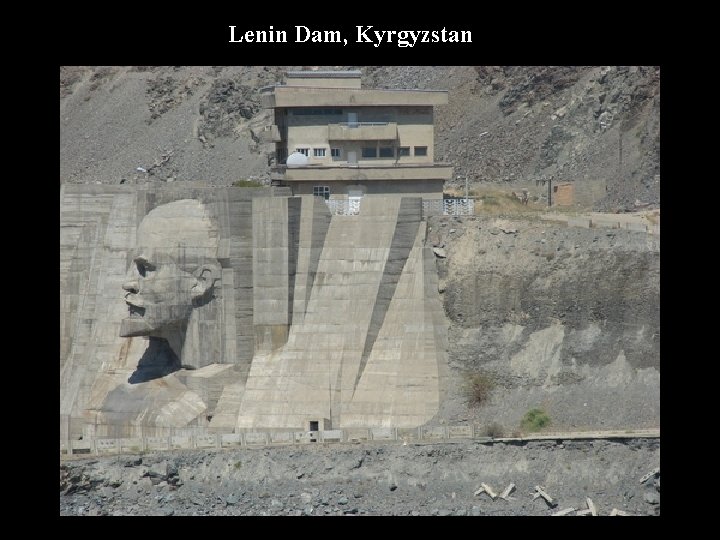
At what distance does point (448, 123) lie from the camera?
12325cm

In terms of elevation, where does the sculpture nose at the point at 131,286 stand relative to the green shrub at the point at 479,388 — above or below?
above

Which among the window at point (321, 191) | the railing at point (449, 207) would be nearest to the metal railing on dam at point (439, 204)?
the railing at point (449, 207)

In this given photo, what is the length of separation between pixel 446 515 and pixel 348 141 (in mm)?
16714

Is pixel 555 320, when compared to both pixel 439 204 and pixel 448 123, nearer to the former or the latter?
pixel 439 204

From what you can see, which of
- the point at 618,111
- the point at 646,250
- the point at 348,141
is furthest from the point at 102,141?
the point at 646,250

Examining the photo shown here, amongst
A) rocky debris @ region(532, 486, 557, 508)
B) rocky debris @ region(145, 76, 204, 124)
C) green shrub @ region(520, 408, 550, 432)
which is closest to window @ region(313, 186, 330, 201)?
green shrub @ region(520, 408, 550, 432)

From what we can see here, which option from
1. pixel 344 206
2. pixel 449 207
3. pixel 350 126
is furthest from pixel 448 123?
pixel 344 206

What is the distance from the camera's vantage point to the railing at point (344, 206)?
7031 cm

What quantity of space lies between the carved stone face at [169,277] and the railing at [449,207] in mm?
6606

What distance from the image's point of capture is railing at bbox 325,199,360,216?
70312 millimetres

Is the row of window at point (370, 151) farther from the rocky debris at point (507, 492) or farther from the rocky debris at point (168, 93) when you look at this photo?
the rocky debris at point (168, 93)

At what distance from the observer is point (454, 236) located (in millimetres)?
67688

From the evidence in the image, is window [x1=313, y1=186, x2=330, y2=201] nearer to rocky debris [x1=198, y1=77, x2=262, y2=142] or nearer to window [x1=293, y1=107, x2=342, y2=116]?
window [x1=293, y1=107, x2=342, y2=116]

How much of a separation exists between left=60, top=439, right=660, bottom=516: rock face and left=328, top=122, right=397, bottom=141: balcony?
40.6 ft
